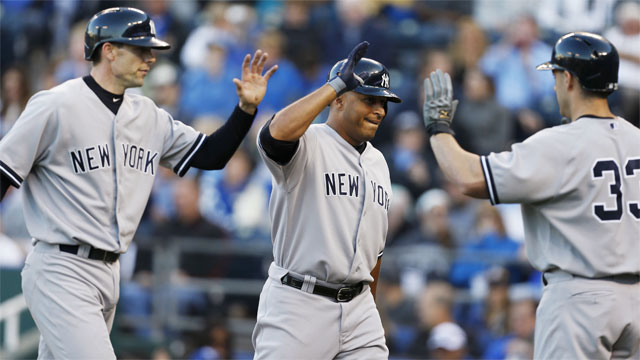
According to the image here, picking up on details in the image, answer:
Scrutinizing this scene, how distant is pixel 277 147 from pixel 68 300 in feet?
4.25

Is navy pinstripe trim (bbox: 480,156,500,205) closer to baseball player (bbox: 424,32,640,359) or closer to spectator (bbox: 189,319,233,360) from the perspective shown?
baseball player (bbox: 424,32,640,359)

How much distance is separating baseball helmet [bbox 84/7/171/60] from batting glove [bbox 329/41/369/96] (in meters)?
1.08

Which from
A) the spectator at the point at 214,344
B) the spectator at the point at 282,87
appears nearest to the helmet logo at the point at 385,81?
the spectator at the point at 214,344

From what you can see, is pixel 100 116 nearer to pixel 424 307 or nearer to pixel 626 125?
pixel 626 125

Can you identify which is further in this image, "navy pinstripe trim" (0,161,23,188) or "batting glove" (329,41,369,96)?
"navy pinstripe trim" (0,161,23,188)

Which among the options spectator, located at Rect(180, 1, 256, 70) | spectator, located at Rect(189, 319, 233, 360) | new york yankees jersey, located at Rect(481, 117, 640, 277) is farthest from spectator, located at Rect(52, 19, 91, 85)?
new york yankees jersey, located at Rect(481, 117, 640, 277)

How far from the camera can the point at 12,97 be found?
37.1ft

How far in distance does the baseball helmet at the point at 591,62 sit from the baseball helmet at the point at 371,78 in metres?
0.87

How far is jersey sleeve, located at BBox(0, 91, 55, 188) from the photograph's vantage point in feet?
15.4

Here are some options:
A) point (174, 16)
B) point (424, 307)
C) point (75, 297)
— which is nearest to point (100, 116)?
point (75, 297)

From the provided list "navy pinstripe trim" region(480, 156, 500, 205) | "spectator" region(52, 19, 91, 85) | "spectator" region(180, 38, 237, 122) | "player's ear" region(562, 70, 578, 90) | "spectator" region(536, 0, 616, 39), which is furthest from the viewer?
"spectator" region(52, 19, 91, 85)

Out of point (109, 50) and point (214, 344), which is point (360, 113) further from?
point (214, 344)

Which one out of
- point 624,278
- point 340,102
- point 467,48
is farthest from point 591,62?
point 467,48

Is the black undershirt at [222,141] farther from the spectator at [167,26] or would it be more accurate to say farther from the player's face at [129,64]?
the spectator at [167,26]
